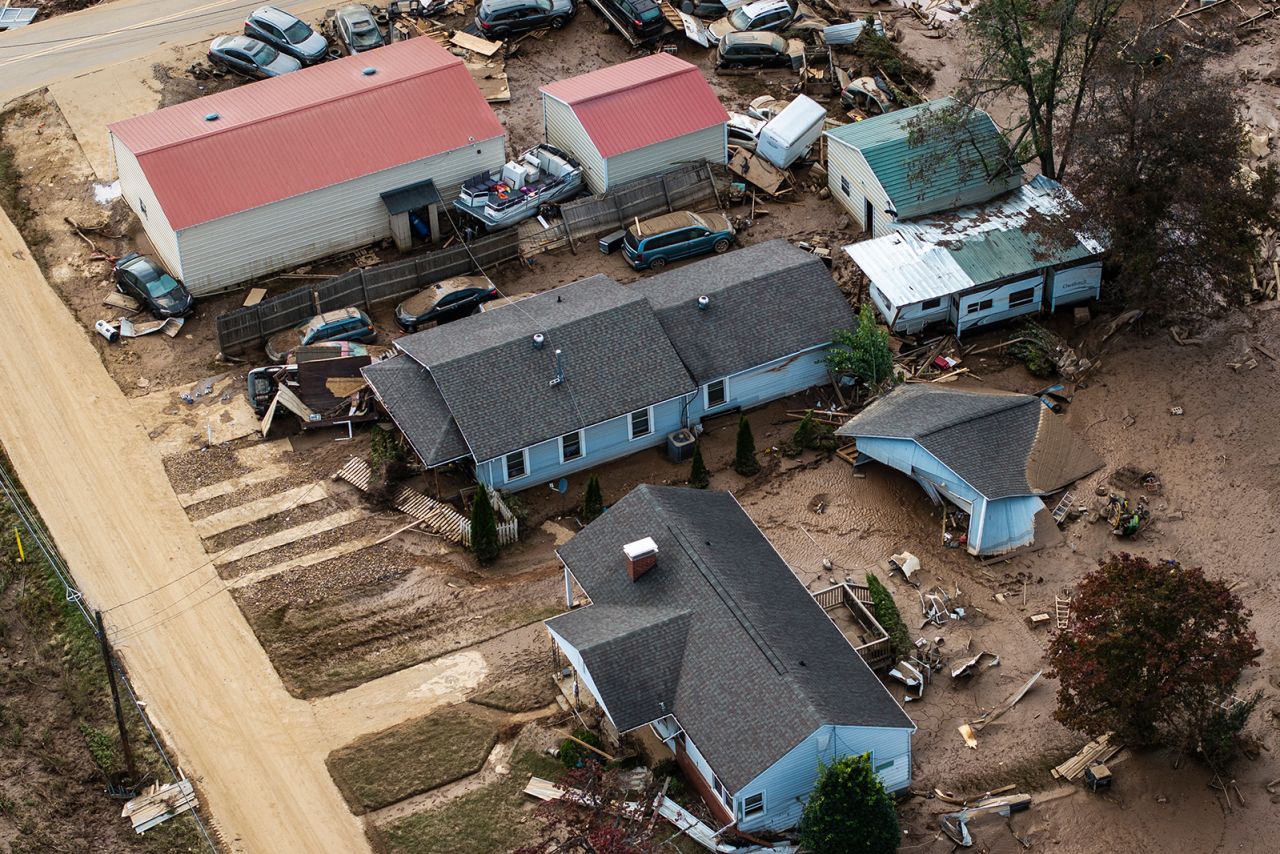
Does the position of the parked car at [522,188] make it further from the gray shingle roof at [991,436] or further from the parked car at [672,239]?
the gray shingle roof at [991,436]

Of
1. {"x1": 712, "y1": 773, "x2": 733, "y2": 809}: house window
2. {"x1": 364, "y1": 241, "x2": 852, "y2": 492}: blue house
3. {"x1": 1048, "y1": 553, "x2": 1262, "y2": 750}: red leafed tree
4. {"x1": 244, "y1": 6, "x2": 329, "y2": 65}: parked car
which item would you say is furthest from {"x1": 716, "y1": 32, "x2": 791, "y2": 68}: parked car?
{"x1": 712, "y1": 773, "x2": 733, "y2": 809}: house window

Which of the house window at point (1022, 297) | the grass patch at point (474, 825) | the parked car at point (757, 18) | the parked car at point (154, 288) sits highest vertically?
the parked car at point (757, 18)

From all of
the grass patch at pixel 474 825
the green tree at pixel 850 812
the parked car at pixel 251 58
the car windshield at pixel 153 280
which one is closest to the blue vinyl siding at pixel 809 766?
the green tree at pixel 850 812

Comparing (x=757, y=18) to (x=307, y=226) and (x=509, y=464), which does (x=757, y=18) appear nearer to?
(x=307, y=226)

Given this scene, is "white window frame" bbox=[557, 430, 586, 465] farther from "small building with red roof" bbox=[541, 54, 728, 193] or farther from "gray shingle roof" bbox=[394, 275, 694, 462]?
"small building with red roof" bbox=[541, 54, 728, 193]

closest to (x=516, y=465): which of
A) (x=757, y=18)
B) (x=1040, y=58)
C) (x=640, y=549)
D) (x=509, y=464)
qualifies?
(x=509, y=464)

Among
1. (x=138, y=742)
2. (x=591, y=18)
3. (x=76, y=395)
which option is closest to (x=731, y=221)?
(x=591, y=18)
